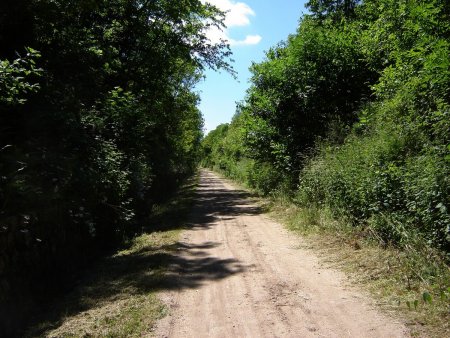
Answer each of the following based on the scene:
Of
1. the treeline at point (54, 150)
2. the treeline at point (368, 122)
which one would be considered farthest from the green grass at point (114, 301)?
the treeline at point (368, 122)

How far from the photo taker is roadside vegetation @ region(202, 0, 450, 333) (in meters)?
6.69

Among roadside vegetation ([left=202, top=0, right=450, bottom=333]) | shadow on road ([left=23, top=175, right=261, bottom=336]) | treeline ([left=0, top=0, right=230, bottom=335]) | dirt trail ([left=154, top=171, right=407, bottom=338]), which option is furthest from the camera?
treeline ([left=0, top=0, right=230, bottom=335])

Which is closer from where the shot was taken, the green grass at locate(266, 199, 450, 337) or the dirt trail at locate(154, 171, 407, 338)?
the green grass at locate(266, 199, 450, 337)

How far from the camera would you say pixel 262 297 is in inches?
255

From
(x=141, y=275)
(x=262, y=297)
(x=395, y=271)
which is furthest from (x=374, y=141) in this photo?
(x=141, y=275)

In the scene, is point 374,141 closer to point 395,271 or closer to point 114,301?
point 395,271

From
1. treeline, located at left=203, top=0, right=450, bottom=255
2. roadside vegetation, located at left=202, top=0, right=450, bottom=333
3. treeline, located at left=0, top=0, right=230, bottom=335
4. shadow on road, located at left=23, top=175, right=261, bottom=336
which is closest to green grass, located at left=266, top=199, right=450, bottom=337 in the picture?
roadside vegetation, located at left=202, top=0, right=450, bottom=333

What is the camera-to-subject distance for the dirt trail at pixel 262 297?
529cm

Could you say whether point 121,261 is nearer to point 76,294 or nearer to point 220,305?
point 76,294

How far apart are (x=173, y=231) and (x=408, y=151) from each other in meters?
7.56

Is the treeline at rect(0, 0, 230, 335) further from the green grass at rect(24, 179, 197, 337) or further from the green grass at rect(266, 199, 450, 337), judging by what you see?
the green grass at rect(266, 199, 450, 337)

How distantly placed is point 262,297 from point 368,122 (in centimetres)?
741

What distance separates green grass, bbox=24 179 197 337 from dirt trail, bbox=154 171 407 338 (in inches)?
12.9

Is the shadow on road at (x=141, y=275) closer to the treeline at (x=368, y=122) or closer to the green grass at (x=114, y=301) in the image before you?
the green grass at (x=114, y=301)
